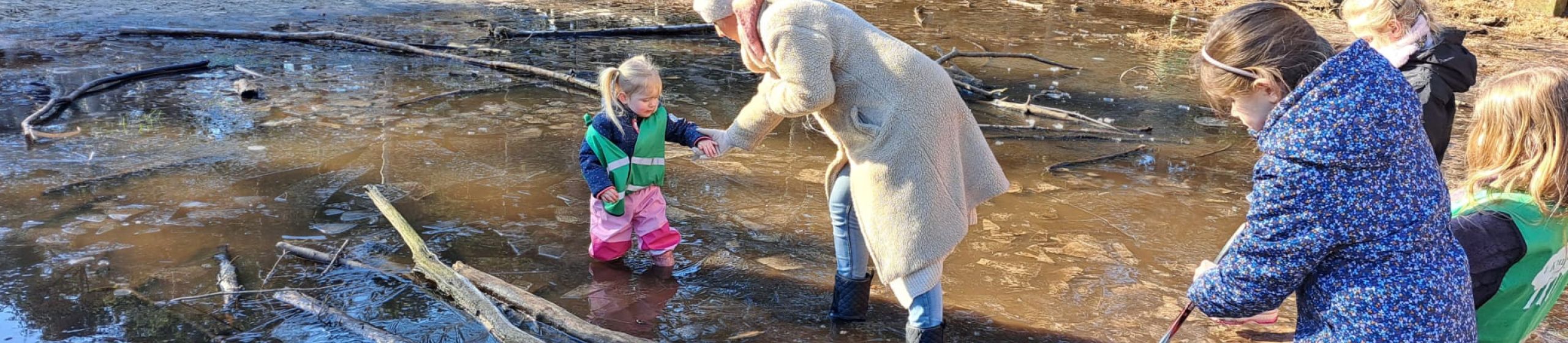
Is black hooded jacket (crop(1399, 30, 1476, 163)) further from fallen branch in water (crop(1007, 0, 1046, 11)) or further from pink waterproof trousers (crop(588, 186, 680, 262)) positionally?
fallen branch in water (crop(1007, 0, 1046, 11))

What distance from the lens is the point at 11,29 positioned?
9.98 meters

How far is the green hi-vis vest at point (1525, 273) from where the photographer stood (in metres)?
2.69

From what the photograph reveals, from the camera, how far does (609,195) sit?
425 cm

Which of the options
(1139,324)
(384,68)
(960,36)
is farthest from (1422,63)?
(960,36)

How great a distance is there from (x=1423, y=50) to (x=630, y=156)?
286 cm

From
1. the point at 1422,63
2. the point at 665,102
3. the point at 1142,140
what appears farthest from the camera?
the point at 665,102

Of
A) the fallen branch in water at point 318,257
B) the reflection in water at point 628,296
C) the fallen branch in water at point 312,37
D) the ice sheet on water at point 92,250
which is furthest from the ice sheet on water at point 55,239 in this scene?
the fallen branch in water at point 312,37

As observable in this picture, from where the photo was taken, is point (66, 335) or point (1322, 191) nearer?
point (1322, 191)

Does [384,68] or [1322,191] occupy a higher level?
[1322,191]

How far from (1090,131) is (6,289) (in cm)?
600

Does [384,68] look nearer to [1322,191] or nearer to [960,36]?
[960,36]

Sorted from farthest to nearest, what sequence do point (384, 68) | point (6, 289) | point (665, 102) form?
point (384, 68) → point (665, 102) → point (6, 289)

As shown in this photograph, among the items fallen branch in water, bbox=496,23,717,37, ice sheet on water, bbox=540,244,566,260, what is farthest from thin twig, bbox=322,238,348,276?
fallen branch in water, bbox=496,23,717,37

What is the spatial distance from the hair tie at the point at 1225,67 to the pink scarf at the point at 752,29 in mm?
1315
